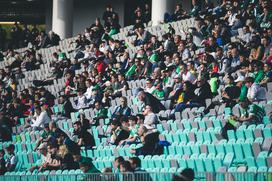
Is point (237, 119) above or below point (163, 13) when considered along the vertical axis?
below

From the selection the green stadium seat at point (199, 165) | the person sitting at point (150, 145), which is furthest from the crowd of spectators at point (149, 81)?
the green stadium seat at point (199, 165)

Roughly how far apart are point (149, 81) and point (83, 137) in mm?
2465

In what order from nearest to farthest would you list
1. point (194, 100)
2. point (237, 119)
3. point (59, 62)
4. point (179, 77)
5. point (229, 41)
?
point (237, 119), point (194, 100), point (179, 77), point (229, 41), point (59, 62)

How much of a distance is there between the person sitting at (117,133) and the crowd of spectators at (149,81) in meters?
0.02

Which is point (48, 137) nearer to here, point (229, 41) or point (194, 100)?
point (194, 100)

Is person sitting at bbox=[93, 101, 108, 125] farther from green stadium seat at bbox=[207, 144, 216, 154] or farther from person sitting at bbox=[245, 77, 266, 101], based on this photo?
green stadium seat at bbox=[207, 144, 216, 154]

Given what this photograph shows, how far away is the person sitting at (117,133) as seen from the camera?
19.5 meters

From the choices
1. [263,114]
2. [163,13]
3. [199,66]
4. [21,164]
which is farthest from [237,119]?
[163,13]

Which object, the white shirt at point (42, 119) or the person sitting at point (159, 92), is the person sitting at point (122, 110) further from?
the white shirt at point (42, 119)

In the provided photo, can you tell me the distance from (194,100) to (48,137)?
12.2 feet

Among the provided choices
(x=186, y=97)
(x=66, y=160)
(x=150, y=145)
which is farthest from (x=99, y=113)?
(x=150, y=145)

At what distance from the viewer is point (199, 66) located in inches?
841

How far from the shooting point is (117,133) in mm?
19641

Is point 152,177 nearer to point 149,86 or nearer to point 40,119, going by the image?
point 149,86
